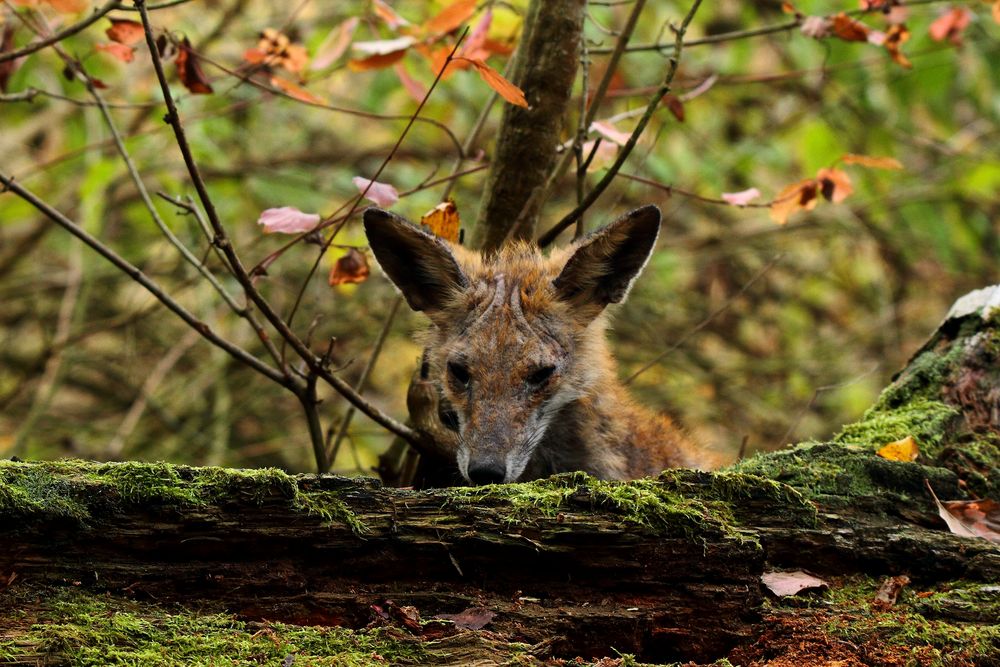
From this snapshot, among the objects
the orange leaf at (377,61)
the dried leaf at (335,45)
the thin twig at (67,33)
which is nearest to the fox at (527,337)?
the orange leaf at (377,61)

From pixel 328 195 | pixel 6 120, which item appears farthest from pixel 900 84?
pixel 6 120

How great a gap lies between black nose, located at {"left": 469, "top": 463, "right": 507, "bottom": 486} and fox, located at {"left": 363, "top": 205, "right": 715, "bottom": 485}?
0.53 ft

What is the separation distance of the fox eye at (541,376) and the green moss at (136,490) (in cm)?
218

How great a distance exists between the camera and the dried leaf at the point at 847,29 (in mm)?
6324

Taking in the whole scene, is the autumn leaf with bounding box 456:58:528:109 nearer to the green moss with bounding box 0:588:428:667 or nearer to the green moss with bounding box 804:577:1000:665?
the green moss with bounding box 0:588:428:667

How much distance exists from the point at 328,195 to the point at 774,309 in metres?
6.97

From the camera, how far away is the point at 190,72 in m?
5.84

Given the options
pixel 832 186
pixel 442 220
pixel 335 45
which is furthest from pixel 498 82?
pixel 832 186

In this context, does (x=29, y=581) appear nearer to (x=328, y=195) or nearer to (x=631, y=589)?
(x=631, y=589)

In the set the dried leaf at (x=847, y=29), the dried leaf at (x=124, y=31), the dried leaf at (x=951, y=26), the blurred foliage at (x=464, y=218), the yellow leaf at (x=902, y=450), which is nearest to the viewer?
the yellow leaf at (x=902, y=450)

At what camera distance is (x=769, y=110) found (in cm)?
1412

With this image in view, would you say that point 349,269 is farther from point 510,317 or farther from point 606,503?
point 606,503

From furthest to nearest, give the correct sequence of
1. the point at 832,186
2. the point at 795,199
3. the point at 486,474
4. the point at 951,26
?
the point at 951,26 < the point at 795,199 < the point at 832,186 < the point at 486,474

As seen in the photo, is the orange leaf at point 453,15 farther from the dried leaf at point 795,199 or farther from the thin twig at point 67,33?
the dried leaf at point 795,199
